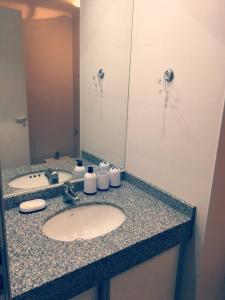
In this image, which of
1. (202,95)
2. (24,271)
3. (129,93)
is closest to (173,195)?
(202,95)

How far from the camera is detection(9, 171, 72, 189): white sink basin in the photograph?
1.29m

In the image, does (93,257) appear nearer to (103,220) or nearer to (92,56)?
(103,220)

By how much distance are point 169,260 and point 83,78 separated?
43.9 inches

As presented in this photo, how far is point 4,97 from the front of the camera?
1.13m

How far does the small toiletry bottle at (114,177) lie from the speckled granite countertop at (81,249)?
180 mm

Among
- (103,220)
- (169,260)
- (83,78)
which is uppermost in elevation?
(83,78)

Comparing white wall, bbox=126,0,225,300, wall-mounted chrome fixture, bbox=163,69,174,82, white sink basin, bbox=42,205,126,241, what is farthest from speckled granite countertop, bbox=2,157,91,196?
wall-mounted chrome fixture, bbox=163,69,174,82

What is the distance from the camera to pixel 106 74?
1.59 metres

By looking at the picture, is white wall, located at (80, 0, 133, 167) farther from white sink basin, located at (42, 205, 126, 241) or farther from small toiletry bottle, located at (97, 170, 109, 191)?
white sink basin, located at (42, 205, 126, 241)

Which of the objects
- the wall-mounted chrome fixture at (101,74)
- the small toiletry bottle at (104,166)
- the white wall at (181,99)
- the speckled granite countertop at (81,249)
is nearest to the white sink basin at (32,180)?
the speckled granite countertop at (81,249)

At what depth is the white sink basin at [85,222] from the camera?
4.10 feet

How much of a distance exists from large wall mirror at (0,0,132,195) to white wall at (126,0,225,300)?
0.48 feet

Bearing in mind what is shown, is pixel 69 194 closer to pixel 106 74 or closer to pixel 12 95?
pixel 12 95

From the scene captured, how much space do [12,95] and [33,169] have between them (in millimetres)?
403
